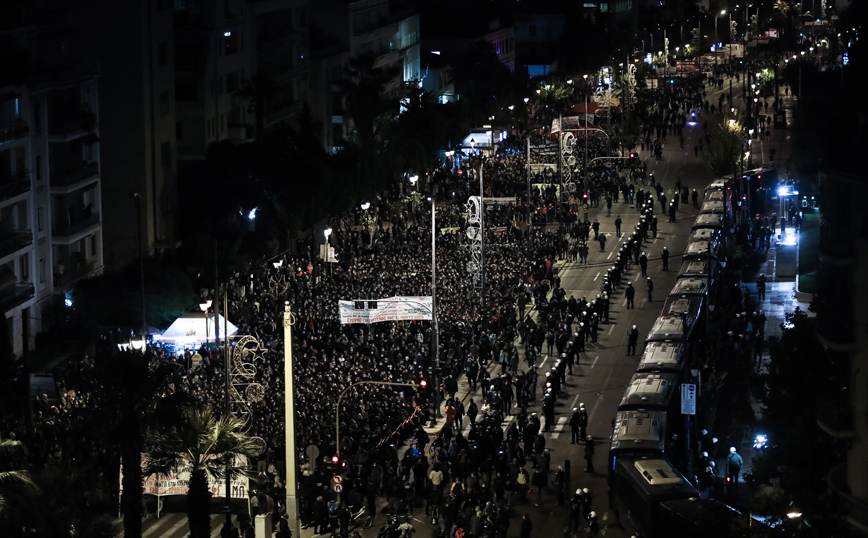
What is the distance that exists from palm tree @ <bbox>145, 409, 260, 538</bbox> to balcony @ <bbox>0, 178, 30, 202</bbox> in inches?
889

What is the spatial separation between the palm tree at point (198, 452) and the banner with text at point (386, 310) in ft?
48.9

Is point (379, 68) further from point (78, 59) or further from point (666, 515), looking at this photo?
point (666, 515)

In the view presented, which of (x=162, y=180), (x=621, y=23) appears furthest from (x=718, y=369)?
(x=621, y=23)

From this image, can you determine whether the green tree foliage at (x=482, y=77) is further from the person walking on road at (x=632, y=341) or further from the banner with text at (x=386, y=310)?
the banner with text at (x=386, y=310)


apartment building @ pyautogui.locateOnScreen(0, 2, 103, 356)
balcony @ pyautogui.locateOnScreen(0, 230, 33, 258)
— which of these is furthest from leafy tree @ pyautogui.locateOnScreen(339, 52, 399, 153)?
balcony @ pyautogui.locateOnScreen(0, 230, 33, 258)

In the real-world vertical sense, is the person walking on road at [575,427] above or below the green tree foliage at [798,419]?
below

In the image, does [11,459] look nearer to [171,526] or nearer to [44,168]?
[171,526]

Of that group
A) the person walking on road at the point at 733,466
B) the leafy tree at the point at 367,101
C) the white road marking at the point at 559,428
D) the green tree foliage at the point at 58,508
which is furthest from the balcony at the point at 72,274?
the green tree foliage at the point at 58,508

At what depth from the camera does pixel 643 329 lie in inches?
2542

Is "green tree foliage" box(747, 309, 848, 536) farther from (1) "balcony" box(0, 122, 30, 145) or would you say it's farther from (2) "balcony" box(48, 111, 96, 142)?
(2) "balcony" box(48, 111, 96, 142)

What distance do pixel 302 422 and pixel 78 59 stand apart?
2764 centimetres

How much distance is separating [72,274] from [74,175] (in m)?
3.62

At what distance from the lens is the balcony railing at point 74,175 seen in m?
63.0

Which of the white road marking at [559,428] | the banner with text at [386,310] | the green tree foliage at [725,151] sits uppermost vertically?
the green tree foliage at [725,151]
